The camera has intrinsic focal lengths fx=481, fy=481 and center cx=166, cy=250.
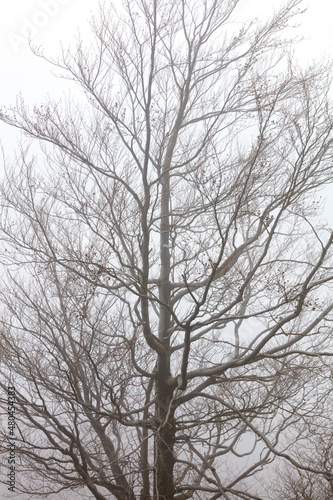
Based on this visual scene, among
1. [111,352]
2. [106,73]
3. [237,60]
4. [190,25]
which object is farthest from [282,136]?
[111,352]

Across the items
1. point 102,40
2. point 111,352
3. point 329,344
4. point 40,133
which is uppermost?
point 102,40

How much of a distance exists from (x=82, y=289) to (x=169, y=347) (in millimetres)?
977

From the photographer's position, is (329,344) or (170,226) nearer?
(170,226)

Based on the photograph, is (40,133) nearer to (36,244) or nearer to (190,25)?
(36,244)

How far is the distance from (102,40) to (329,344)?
4.20 metres

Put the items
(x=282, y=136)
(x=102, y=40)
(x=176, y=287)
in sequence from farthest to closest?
(x=176, y=287), (x=282, y=136), (x=102, y=40)

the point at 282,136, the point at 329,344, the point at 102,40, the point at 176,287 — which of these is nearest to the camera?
the point at 102,40

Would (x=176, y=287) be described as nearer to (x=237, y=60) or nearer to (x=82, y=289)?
(x=82, y=289)

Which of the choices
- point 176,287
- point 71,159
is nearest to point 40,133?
point 71,159

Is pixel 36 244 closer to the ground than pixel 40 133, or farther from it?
closer to the ground

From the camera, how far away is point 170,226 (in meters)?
4.43

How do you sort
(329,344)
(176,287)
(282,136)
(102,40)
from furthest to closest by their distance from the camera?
(329,344), (176,287), (282,136), (102,40)

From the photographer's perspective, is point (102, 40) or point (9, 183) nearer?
point (102, 40)

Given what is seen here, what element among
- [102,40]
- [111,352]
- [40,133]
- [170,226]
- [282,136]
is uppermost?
[102,40]
